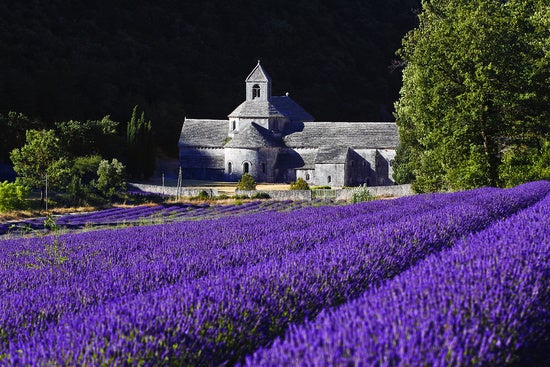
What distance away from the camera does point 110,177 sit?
133 ft

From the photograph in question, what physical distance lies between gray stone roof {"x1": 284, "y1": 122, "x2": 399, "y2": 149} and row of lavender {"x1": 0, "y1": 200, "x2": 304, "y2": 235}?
22.3 m

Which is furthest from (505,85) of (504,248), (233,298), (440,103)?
(233,298)

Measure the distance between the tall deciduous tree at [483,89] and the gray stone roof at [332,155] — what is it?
30.6 meters

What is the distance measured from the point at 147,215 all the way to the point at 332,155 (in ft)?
96.5

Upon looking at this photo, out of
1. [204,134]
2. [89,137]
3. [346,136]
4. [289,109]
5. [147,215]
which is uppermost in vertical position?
[289,109]

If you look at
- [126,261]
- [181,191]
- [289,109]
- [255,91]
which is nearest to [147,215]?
[181,191]

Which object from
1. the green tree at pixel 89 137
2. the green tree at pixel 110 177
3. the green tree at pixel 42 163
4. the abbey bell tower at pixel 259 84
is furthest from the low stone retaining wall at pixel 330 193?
the abbey bell tower at pixel 259 84

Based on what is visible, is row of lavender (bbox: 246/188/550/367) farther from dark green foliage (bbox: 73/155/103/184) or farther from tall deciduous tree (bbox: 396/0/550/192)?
dark green foliage (bbox: 73/155/103/184)

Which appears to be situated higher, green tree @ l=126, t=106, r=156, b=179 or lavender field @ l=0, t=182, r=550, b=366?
green tree @ l=126, t=106, r=156, b=179

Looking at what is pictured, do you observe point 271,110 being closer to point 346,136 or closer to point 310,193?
point 346,136

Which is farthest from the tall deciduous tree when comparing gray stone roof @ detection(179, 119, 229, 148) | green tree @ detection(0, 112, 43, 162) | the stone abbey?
gray stone roof @ detection(179, 119, 229, 148)

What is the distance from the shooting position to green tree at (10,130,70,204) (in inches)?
1451

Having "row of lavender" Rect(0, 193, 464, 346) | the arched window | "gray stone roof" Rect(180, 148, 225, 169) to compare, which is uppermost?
the arched window

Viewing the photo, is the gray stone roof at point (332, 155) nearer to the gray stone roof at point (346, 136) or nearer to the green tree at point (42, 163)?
the gray stone roof at point (346, 136)
